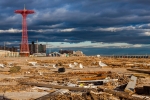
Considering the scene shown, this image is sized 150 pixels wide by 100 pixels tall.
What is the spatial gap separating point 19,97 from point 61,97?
2.01m

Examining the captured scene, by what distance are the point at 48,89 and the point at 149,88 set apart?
4.89 metres

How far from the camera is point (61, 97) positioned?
39.2 ft

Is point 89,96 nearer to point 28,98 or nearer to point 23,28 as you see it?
point 28,98

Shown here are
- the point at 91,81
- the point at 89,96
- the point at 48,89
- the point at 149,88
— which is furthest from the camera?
the point at 91,81

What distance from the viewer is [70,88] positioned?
14.4m

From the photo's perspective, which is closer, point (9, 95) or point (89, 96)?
point (89, 96)

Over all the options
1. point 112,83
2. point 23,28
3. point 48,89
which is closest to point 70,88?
point 48,89

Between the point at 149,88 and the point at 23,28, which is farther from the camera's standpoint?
the point at 23,28

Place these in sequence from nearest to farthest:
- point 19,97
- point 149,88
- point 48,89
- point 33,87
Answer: point 19,97
point 149,88
point 48,89
point 33,87

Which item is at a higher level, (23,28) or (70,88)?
(23,28)

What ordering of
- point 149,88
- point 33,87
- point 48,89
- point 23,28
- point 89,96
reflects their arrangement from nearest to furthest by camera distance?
1. point 89,96
2. point 149,88
3. point 48,89
4. point 33,87
5. point 23,28

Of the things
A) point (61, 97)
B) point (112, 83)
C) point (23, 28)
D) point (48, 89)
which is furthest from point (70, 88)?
point (23, 28)

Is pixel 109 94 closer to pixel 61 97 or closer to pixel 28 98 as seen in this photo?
pixel 61 97

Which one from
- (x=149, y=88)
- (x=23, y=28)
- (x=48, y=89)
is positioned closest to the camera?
(x=149, y=88)
